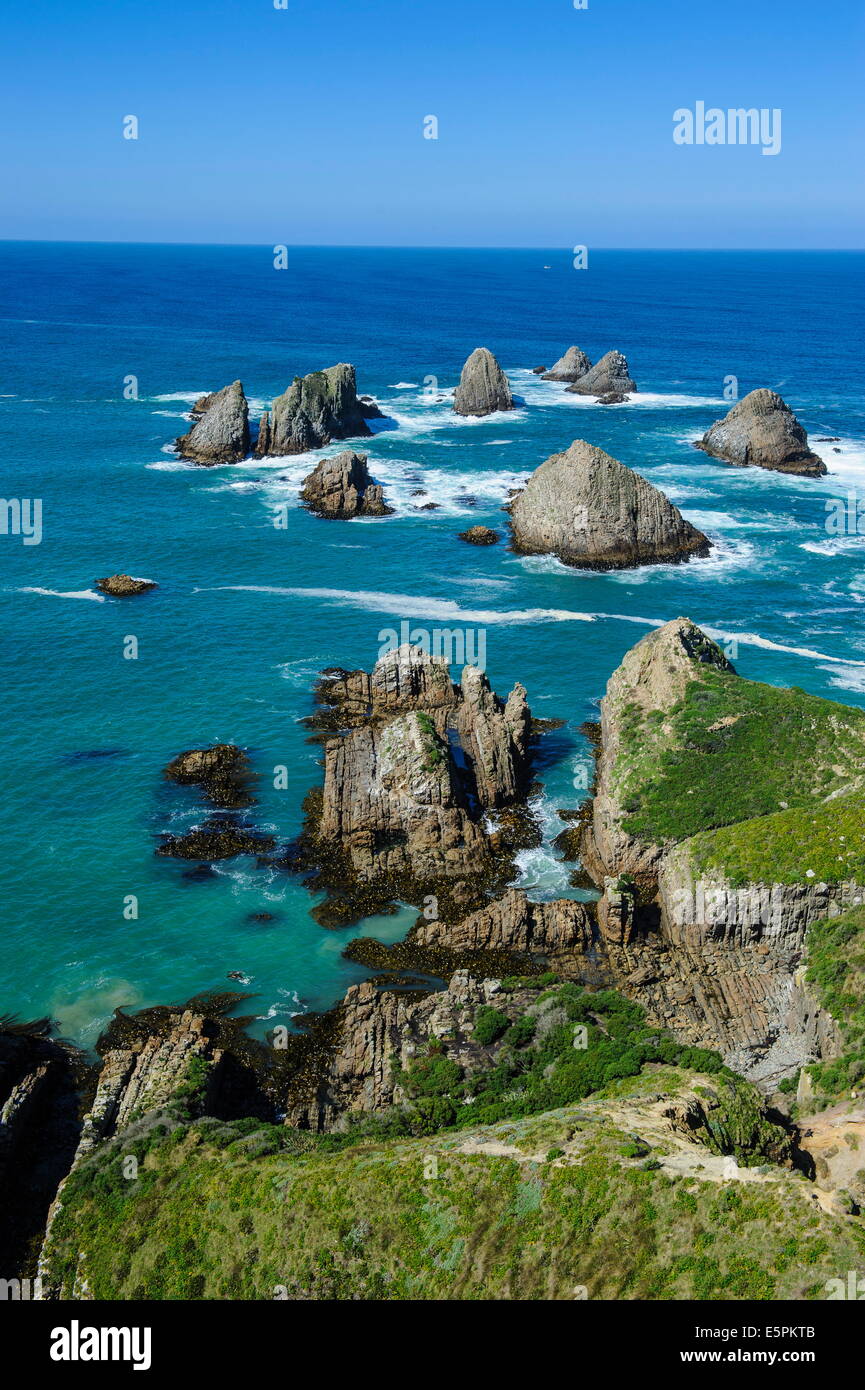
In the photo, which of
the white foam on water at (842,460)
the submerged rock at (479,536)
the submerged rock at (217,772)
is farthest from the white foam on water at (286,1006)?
the white foam on water at (842,460)

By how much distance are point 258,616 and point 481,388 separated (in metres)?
76.9

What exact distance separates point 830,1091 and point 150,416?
132 m

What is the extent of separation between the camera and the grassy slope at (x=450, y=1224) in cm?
2638

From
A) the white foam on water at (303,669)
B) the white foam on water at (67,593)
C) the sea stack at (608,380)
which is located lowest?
the white foam on water at (303,669)

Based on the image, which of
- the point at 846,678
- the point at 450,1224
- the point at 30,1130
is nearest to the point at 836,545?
the point at 846,678

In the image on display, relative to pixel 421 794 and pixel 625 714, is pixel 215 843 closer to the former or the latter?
pixel 421 794

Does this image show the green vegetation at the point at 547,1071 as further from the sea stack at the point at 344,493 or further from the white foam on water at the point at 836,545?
the sea stack at the point at 344,493

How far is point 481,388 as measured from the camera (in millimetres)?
149500

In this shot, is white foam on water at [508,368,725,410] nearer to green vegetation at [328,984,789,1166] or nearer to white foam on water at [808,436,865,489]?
white foam on water at [808,436,865,489]

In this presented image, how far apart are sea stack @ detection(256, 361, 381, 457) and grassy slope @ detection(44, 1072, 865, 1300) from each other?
10420 cm

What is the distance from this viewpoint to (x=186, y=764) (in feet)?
205

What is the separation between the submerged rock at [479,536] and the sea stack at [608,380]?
6936 cm
